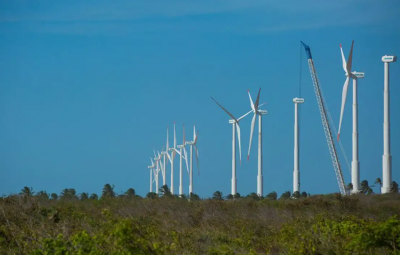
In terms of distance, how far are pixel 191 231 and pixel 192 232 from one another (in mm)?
754

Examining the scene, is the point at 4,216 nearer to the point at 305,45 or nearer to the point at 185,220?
the point at 185,220

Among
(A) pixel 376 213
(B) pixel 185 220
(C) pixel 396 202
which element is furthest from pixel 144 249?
(C) pixel 396 202

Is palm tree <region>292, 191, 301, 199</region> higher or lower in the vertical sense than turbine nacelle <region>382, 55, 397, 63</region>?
lower

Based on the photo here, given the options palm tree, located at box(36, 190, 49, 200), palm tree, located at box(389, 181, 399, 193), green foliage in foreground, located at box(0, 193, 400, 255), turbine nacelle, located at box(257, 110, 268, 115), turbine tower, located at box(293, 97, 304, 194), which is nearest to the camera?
green foliage in foreground, located at box(0, 193, 400, 255)

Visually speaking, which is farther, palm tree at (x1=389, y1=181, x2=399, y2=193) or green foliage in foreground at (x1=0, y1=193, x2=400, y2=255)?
palm tree at (x1=389, y1=181, x2=399, y2=193)

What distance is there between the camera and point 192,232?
98.5ft

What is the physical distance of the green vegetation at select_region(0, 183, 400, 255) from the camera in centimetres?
1856

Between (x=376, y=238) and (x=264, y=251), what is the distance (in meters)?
7.83

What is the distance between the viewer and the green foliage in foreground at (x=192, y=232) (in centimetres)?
1853

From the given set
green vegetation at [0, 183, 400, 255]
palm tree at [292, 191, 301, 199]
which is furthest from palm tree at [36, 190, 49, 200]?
palm tree at [292, 191, 301, 199]

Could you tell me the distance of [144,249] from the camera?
1844cm

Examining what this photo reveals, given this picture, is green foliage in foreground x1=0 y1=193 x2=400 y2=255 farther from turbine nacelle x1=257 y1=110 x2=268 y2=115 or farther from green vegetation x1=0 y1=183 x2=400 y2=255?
turbine nacelle x1=257 y1=110 x2=268 y2=115

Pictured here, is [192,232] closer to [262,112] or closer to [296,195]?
[296,195]

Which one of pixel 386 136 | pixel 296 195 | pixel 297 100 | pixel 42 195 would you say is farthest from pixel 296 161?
pixel 42 195
